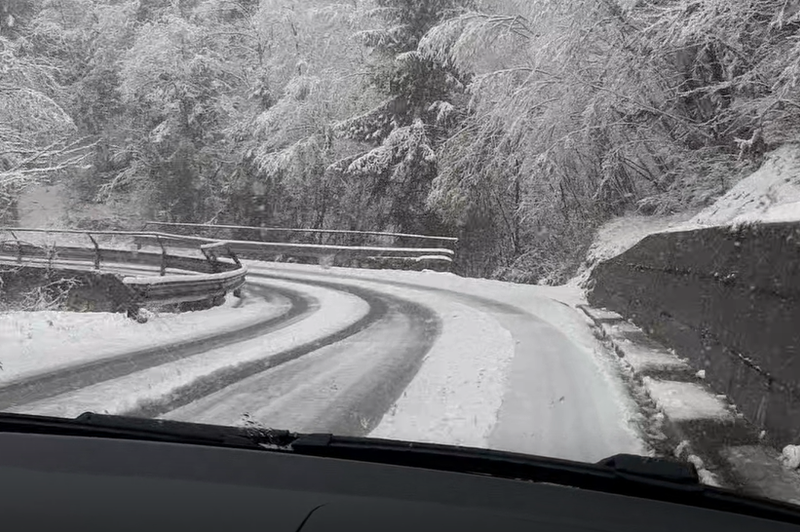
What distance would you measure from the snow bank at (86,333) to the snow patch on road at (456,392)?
13.2ft

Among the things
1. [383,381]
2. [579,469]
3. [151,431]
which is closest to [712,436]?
[579,469]

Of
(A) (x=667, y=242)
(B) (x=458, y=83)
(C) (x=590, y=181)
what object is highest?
(B) (x=458, y=83)

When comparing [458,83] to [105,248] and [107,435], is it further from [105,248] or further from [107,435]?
[107,435]

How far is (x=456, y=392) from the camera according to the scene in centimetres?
616

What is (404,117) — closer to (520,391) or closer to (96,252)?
(96,252)

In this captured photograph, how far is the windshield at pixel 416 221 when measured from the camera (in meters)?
5.14

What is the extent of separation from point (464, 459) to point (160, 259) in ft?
44.0

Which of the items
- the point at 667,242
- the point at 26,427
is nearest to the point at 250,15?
the point at 667,242

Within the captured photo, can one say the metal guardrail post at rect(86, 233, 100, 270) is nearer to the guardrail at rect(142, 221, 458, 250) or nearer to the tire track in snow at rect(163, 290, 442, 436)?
the guardrail at rect(142, 221, 458, 250)

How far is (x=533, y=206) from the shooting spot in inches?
754

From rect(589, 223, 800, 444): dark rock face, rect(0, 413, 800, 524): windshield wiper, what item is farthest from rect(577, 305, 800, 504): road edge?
rect(0, 413, 800, 524): windshield wiper

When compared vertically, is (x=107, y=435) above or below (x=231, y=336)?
above

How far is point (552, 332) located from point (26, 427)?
25.7 feet

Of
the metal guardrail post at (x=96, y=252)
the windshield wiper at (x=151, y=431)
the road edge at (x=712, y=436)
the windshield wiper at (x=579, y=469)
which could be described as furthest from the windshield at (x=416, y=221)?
the windshield wiper at (x=151, y=431)
